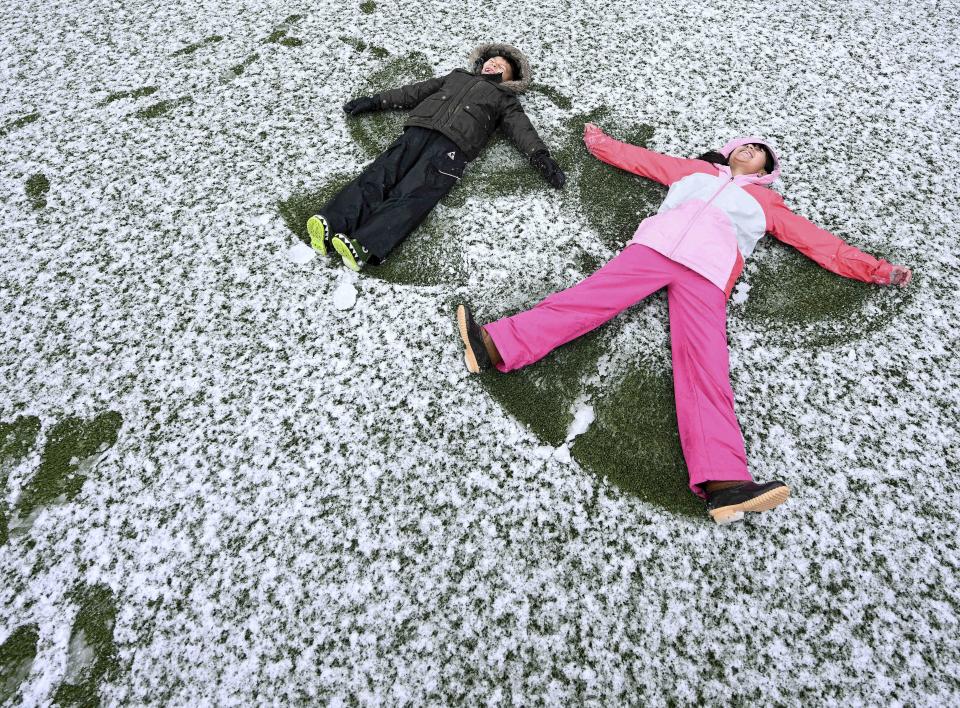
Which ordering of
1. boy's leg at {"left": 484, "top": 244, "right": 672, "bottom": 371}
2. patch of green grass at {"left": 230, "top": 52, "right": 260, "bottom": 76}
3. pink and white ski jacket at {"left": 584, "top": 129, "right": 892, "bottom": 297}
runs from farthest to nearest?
patch of green grass at {"left": 230, "top": 52, "right": 260, "bottom": 76}, pink and white ski jacket at {"left": 584, "top": 129, "right": 892, "bottom": 297}, boy's leg at {"left": 484, "top": 244, "right": 672, "bottom": 371}

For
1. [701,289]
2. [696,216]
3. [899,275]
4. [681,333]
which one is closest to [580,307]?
[681,333]

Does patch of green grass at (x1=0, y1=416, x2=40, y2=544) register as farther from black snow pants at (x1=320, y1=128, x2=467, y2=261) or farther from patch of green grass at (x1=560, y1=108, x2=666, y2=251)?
patch of green grass at (x1=560, y1=108, x2=666, y2=251)

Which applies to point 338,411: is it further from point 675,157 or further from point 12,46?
point 12,46

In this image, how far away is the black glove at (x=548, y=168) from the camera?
3.12 metres

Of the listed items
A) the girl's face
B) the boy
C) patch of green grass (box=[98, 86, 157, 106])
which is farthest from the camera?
patch of green grass (box=[98, 86, 157, 106])

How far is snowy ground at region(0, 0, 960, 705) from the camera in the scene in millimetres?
2000

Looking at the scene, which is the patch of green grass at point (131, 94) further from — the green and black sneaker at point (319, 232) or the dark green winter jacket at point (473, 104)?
the green and black sneaker at point (319, 232)

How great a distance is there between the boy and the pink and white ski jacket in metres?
0.73

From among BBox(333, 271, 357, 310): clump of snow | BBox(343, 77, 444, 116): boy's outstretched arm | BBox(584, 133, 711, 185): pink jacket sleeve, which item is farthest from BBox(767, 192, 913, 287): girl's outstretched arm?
BBox(333, 271, 357, 310): clump of snow

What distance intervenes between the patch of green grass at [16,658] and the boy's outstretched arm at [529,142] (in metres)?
3.28

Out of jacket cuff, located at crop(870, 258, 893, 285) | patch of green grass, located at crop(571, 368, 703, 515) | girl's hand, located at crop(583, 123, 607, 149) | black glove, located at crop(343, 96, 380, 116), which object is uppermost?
girl's hand, located at crop(583, 123, 607, 149)

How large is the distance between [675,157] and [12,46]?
540cm

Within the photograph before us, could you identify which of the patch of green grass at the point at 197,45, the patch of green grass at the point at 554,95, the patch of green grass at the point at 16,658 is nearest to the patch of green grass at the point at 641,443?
the patch of green grass at the point at 554,95

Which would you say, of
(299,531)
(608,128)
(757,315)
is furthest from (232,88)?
(757,315)
